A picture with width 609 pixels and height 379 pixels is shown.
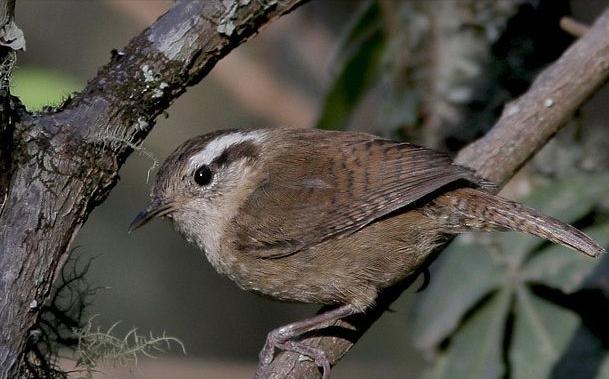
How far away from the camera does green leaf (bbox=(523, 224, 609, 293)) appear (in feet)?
12.3

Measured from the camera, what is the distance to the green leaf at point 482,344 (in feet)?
12.5

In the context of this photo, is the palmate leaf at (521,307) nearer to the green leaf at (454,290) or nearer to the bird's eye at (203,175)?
the green leaf at (454,290)

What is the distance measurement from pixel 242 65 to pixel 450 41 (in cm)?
140

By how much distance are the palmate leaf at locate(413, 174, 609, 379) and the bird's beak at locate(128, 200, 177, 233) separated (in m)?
1.26

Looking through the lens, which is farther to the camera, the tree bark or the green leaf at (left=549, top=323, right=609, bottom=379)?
the green leaf at (left=549, top=323, right=609, bottom=379)

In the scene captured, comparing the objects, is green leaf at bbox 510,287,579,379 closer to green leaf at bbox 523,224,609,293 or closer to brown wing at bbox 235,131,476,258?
green leaf at bbox 523,224,609,293

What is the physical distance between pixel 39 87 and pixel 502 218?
165 centimetres

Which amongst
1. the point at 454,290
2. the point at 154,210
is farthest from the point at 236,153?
the point at 454,290

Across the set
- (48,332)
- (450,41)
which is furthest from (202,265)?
(48,332)

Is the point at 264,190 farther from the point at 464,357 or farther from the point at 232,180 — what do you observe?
the point at 464,357

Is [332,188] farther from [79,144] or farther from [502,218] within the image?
[79,144]

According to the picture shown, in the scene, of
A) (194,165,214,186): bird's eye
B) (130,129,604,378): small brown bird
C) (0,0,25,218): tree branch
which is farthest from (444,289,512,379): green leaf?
(0,0,25,218): tree branch

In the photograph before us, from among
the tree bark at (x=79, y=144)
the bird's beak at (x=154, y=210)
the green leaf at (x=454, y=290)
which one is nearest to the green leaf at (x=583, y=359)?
the green leaf at (x=454, y=290)

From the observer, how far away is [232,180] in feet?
11.6
